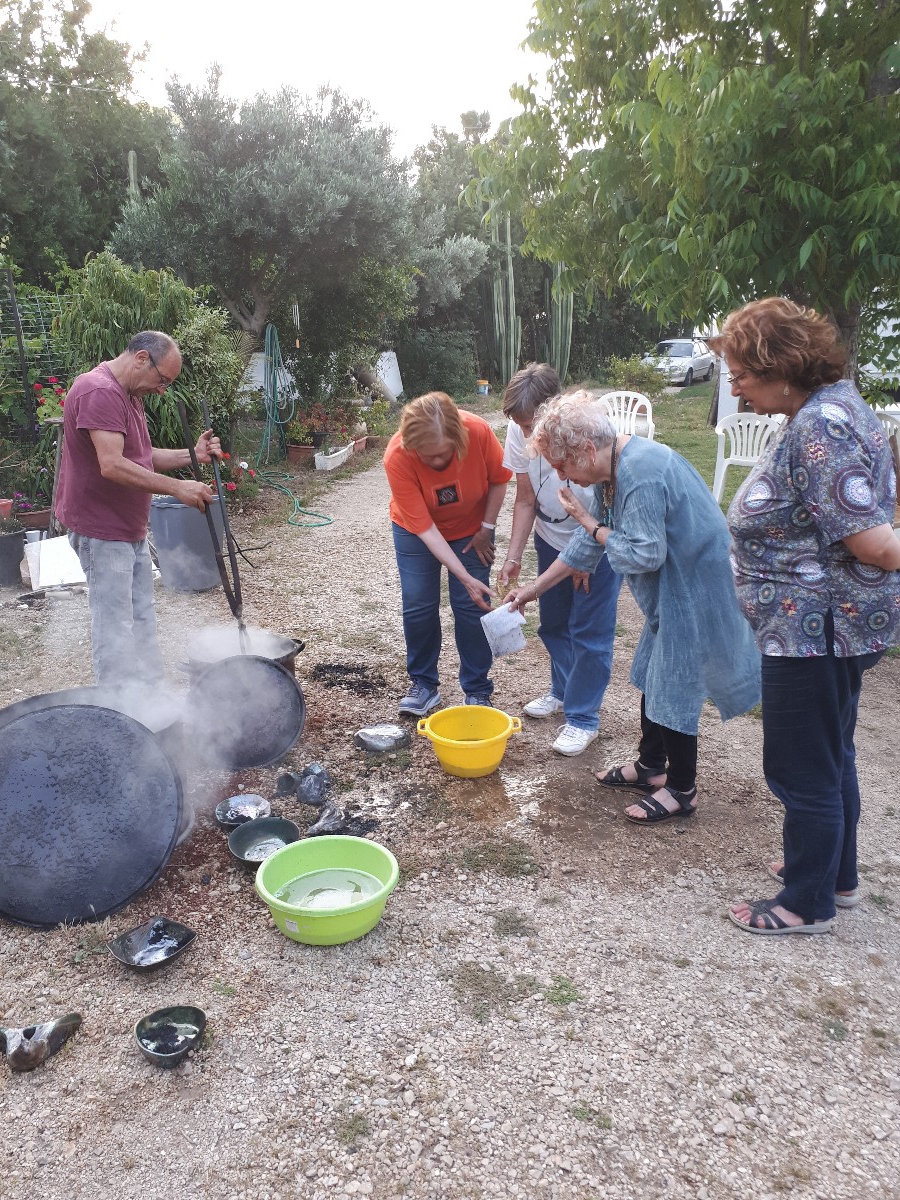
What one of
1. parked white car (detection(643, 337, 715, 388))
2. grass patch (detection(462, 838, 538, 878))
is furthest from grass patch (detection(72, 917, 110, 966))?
parked white car (detection(643, 337, 715, 388))

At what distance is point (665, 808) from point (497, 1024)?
1.10 meters

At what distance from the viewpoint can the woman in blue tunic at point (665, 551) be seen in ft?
7.84

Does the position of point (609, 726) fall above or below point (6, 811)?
below

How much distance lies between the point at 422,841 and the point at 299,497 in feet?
20.9

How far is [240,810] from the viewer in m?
2.90

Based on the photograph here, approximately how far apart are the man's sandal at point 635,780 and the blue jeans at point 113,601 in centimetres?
188

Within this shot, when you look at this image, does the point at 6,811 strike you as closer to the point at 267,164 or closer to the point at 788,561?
the point at 788,561

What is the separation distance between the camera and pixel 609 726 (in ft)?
12.0

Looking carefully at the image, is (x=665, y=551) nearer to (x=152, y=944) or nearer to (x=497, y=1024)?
(x=497, y=1024)

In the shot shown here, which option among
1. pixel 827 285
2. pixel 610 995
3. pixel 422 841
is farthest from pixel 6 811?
pixel 827 285

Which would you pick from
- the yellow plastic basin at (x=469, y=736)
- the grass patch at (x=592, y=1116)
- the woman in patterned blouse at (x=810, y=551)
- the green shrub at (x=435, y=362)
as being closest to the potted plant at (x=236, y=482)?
the yellow plastic basin at (x=469, y=736)

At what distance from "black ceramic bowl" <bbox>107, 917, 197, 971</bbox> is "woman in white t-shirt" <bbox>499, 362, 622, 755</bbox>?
1663 mm

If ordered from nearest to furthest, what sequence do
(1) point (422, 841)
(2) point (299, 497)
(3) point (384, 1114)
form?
1. (3) point (384, 1114)
2. (1) point (422, 841)
3. (2) point (299, 497)

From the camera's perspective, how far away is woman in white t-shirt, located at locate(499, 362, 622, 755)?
310cm
